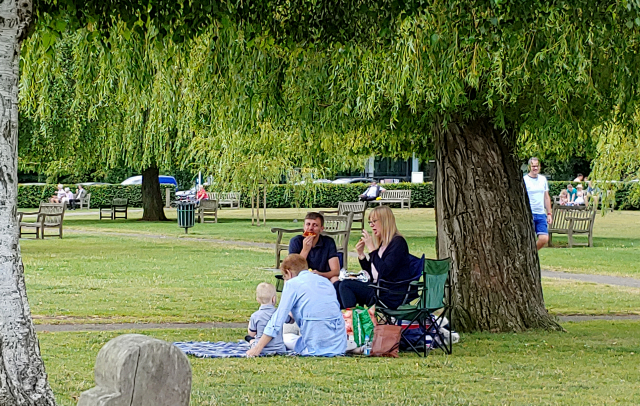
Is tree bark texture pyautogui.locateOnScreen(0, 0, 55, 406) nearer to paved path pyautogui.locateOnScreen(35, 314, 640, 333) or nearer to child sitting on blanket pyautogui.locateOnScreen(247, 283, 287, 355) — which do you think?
child sitting on blanket pyautogui.locateOnScreen(247, 283, 287, 355)

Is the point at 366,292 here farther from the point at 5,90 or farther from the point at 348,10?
the point at 5,90

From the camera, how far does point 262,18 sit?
348 inches

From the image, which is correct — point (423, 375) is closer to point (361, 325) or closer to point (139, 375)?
point (361, 325)

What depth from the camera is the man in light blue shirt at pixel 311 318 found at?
373 inches

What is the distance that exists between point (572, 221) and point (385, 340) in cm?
1784

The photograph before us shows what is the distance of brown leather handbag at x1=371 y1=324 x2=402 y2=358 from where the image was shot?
9711 mm

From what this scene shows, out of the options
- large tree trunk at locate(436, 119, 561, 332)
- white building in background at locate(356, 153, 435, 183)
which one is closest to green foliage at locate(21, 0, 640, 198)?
large tree trunk at locate(436, 119, 561, 332)

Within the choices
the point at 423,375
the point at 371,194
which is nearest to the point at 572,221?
the point at 423,375

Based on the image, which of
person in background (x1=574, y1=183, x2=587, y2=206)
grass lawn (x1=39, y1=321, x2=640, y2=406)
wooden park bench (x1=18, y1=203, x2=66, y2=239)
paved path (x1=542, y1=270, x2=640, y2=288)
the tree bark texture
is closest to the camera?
the tree bark texture

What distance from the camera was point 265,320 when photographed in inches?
393

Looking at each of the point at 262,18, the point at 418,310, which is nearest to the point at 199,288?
the point at 418,310

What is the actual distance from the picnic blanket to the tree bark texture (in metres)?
3.71

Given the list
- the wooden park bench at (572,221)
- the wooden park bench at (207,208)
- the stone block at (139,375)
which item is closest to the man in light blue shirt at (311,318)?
the stone block at (139,375)

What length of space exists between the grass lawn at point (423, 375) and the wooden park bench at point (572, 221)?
1580 centimetres
